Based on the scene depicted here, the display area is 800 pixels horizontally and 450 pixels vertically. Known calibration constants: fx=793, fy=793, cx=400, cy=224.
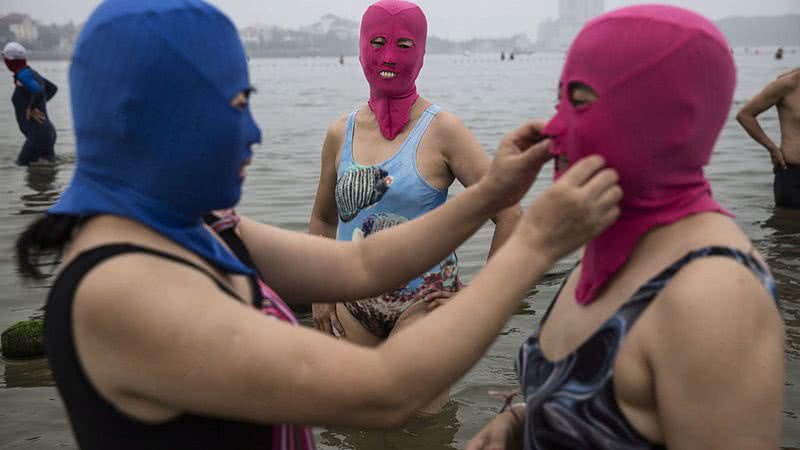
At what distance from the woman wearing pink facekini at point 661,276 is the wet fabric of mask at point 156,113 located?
0.87 meters

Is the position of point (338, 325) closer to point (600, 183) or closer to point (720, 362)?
point (600, 183)

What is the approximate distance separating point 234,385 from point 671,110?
1171 mm

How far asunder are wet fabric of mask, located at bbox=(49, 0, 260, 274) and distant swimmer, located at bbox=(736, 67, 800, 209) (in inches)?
300

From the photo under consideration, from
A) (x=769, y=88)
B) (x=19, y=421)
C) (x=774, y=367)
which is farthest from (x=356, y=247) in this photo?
(x=769, y=88)

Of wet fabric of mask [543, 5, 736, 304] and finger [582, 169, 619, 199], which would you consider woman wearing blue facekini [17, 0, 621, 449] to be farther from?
wet fabric of mask [543, 5, 736, 304]

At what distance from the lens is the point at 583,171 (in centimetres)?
186

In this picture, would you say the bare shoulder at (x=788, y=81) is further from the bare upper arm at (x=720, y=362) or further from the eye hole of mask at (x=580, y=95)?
the bare upper arm at (x=720, y=362)

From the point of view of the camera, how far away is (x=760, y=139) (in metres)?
8.90

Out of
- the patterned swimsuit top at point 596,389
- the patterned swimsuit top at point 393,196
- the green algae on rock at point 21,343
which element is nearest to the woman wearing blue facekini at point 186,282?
the patterned swimsuit top at point 596,389

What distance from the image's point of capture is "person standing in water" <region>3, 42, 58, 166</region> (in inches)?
566

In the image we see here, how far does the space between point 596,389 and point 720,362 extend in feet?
1.07

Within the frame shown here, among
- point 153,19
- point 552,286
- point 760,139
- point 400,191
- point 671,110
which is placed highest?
point 153,19

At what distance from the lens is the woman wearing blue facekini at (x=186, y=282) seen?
170cm

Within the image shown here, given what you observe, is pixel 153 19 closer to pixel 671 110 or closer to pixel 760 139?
pixel 671 110
